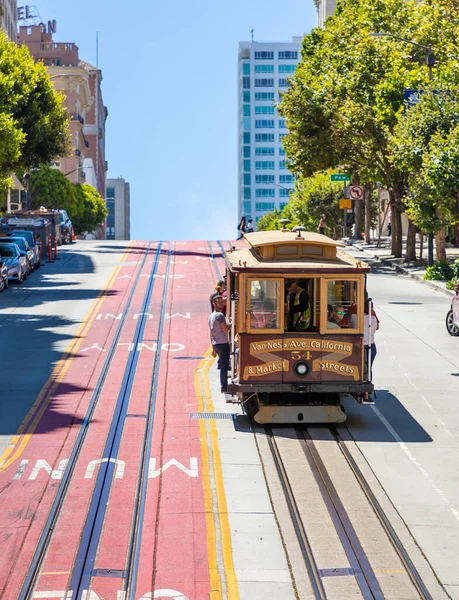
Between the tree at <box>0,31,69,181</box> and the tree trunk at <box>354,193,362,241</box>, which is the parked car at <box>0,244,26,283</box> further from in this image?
the tree trunk at <box>354,193,362,241</box>

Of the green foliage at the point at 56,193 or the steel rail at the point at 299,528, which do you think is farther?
the green foliage at the point at 56,193

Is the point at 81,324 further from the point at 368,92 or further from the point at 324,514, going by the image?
the point at 368,92

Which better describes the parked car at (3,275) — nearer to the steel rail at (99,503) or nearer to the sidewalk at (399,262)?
the sidewalk at (399,262)

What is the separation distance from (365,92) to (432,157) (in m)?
13.7

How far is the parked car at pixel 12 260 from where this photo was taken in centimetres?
4280

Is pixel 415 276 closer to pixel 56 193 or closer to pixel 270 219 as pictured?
pixel 56 193

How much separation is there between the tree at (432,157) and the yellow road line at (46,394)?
13.0m

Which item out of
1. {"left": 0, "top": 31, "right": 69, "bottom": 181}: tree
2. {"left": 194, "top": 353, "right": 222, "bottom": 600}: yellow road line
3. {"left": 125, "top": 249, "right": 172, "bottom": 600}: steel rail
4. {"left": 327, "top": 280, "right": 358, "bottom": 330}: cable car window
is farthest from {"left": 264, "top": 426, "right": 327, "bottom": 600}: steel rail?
{"left": 0, "top": 31, "right": 69, "bottom": 181}: tree

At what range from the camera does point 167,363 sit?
25172 mm

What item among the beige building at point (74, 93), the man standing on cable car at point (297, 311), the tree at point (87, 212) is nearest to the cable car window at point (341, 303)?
the man standing on cable car at point (297, 311)

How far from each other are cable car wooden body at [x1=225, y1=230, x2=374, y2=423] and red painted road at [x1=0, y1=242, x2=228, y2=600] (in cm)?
157

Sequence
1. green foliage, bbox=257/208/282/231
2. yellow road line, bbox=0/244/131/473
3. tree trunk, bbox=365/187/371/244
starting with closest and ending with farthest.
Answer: yellow road line, bbox=0/244/131/473 < tree trunk, bbox=365/187/371/244 < green foliage, bbox=257/208/282/231

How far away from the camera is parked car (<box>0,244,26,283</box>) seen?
4280cm

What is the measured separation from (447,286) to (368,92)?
47.8 feet
